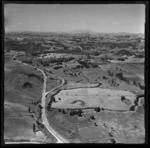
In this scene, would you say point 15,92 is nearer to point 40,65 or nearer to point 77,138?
point 40,65

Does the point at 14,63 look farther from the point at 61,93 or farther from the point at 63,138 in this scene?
the point at 63,138

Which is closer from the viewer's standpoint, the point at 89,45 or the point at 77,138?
the point at 77,138

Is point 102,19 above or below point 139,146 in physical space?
above

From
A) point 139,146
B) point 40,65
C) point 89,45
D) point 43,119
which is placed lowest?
point 139,146

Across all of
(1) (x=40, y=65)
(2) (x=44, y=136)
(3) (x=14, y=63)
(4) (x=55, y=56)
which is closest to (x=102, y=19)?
(4) (x=55, y=56)
